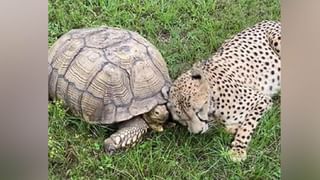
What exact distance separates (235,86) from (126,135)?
34 cm

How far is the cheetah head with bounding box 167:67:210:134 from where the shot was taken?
4.81 feet

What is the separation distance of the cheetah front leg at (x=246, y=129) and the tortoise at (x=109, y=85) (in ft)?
0.70

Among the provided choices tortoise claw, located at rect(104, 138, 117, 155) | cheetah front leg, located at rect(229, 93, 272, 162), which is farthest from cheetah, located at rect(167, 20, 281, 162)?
tortoise claw, located at rect(104, 138, 117, 155)

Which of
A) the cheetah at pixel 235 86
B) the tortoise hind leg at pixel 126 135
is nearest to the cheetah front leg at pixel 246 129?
the cheetah at pixel 235 86

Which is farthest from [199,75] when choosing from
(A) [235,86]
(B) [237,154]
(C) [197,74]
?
(B) [237,154]

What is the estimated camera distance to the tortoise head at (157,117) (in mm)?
1459

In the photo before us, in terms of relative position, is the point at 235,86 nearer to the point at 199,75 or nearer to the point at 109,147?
the point at 199,75

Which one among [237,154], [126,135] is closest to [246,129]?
[237,154]

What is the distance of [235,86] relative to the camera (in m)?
1.54

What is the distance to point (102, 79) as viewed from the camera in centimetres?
144

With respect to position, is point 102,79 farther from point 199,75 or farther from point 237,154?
point 237,154

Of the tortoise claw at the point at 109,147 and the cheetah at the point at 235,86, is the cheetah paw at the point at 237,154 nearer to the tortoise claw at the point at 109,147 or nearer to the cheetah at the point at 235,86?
the cheetah at the point at 235,86

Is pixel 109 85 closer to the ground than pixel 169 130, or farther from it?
farther from it
